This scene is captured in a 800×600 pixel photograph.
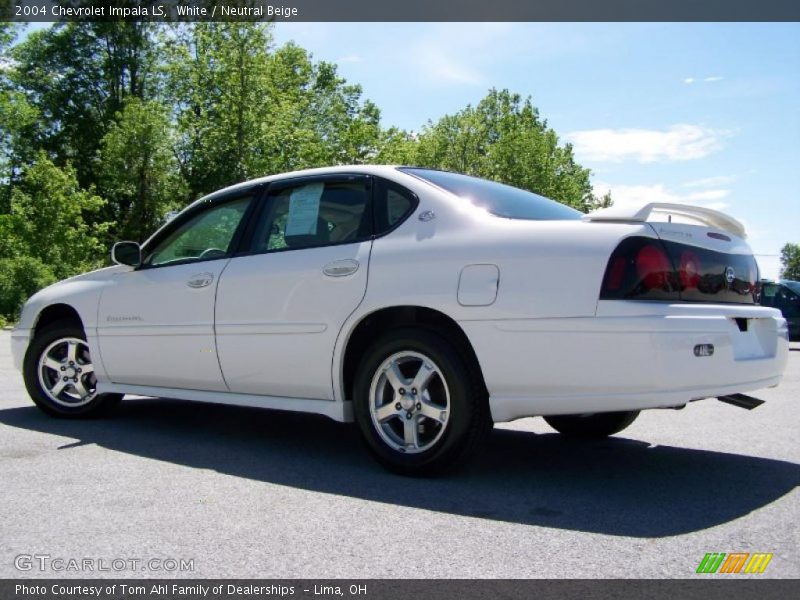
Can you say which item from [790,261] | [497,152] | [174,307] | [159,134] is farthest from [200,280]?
[790,261]

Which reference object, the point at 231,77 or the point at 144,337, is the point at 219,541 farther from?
the point at 231,77

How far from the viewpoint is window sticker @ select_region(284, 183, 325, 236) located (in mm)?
4832

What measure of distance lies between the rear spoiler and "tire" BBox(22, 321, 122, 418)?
12.5 feet

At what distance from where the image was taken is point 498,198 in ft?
14.9

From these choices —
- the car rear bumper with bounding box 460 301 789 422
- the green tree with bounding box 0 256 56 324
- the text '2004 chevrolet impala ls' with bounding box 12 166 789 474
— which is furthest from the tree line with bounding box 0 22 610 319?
the car rear bumper with bounding box 460 301 789 422

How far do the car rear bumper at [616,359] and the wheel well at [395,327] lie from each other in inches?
4.9

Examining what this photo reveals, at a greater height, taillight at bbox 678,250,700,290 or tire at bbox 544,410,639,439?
taillight at bbox 678,250,700,290

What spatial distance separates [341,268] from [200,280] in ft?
3.78

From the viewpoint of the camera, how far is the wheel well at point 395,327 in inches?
→ 160

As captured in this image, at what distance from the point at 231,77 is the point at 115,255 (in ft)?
85.5

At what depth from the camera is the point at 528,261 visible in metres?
3.82

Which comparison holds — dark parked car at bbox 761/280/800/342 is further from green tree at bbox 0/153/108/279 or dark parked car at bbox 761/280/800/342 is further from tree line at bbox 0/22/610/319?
green tree at bbox 0/153/108/279

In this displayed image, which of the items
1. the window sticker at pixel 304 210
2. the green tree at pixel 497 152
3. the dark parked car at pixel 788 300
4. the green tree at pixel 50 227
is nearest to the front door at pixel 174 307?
the window sticker at pixel 304 210

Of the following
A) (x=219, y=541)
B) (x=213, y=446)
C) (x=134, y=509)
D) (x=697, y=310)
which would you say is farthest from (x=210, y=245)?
(x=697, y=310)
